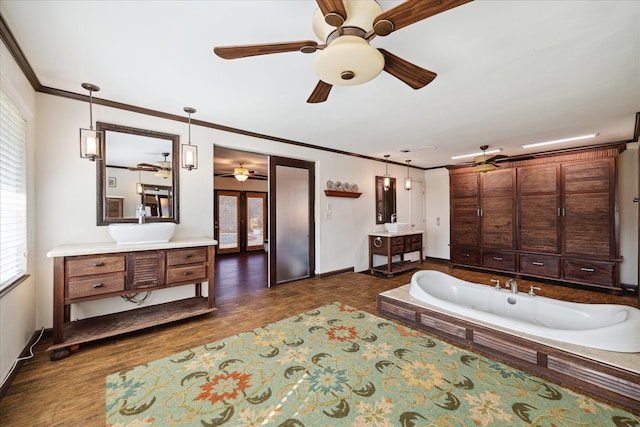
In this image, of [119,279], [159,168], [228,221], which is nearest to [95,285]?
[119,279]

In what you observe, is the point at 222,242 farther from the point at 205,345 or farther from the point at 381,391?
the point at 381,391

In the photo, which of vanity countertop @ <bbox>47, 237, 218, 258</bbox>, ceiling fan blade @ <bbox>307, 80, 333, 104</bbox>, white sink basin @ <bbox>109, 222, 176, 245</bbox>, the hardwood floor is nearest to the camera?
the hardwood floor

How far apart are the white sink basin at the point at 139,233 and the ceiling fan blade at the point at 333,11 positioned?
8.97 feet

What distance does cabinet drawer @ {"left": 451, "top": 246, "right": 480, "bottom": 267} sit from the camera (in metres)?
5.96

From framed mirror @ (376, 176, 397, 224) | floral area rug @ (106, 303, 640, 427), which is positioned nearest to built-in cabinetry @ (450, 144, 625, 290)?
framed mirror @ (376, 176, 397, 224)

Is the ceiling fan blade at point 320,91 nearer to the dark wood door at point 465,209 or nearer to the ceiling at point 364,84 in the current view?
the ceiling at point 364,84

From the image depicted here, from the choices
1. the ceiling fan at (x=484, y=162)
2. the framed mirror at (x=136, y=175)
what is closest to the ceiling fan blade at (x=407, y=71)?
the framed mirror at (x=136, y=175)

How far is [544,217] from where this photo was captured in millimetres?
5090

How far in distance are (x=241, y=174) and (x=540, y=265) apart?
6897 millimetres

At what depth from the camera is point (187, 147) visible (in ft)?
11.3

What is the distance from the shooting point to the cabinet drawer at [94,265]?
2.52 metres

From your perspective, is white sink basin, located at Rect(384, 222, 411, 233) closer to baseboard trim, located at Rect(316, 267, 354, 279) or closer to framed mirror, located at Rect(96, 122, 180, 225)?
baseboard trim, located at Rect(316, 267, 354, 279)

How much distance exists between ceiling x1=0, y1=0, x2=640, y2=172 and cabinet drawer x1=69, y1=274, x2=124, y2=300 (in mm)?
1967

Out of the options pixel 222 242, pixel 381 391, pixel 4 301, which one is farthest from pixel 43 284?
pixel 222 242
